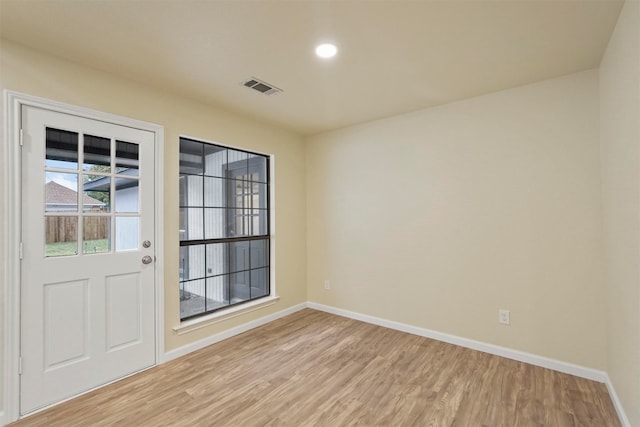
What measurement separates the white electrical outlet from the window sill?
2.48 m

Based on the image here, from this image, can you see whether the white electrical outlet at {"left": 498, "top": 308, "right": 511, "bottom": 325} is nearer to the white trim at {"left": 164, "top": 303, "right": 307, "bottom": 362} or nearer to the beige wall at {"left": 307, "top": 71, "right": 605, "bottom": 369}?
the beige wall at {"left": 307, "top": 71, "right": 605, "bottom": 369}

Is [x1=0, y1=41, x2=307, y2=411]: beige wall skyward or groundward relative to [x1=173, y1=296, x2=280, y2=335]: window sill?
skyward

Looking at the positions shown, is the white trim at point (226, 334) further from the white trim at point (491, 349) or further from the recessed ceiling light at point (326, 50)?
the recessed ceiling light at point (326, 50)

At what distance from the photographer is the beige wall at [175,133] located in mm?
2152

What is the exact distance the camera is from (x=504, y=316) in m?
2.86

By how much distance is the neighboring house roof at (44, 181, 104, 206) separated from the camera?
220 centimetres

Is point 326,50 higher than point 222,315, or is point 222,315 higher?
point 326,50

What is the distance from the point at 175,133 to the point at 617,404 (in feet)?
13.3

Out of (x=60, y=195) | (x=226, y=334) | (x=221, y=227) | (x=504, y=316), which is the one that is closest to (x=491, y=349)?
(x=504, y=316)

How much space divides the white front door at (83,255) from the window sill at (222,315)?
1.01 feet

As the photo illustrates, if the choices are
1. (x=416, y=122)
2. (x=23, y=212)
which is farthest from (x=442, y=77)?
(x=23, y=212)

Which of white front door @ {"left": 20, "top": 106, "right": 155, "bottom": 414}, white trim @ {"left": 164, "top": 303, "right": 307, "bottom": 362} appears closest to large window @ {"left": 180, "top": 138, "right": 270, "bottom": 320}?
white trim @ {"left": 164, "top": 303, "right": 307, "bottom": 362}

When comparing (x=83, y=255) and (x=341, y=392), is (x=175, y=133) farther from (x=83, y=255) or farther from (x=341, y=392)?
(x=341, y=392)

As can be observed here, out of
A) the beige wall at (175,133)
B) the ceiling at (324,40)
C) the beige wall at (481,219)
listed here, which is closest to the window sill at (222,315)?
the beige wall at (175,133)
